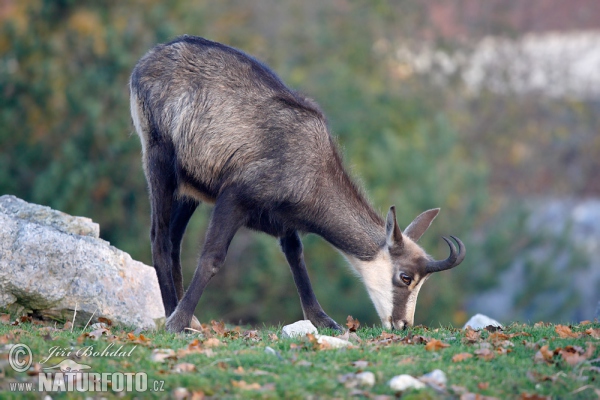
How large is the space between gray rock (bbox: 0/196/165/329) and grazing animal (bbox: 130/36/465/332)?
0.38m

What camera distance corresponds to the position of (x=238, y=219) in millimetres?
7586

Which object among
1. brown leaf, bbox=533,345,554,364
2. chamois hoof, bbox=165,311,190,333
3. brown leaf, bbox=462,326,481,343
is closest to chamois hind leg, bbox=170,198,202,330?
chamois hoof, bbox=165,311,190,333

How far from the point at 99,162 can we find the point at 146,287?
9.78m

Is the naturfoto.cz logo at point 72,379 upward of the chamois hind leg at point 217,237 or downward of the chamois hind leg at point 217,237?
downward

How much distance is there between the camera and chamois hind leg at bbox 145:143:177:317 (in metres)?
7.87

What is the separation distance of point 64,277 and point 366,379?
3.56 m

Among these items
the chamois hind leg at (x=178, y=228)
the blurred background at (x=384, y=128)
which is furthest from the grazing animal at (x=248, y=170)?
the blurred background at (x=384, y=128)

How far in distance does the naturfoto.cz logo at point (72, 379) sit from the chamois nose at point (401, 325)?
127 inches

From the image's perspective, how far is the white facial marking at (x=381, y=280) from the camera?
797cm

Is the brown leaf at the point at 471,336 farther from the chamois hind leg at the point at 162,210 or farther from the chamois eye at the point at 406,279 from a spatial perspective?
the chamois hind leg at the point at 162,210

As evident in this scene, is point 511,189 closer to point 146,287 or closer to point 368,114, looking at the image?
point 368,114

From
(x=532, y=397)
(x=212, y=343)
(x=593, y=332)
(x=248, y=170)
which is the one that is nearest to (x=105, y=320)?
(x=212, y=343)

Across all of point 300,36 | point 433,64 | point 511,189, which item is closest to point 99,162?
point 300,36

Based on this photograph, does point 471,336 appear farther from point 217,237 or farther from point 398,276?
point 217,237
